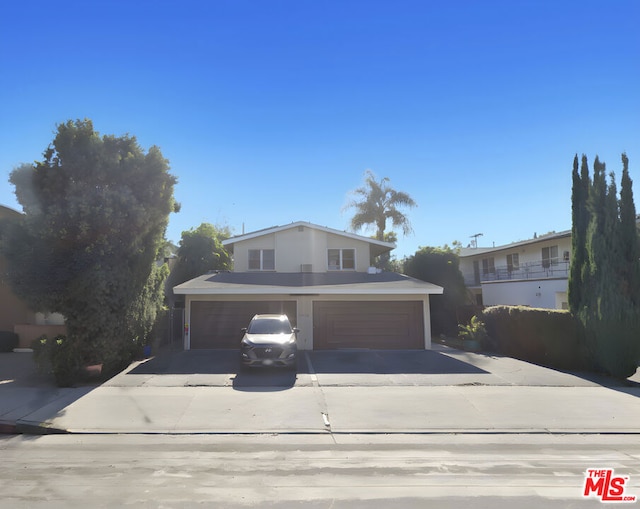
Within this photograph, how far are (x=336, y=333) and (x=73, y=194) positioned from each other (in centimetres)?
1097

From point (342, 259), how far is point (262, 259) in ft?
13.7

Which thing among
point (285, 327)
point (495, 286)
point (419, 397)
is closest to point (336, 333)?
point (285, 327)

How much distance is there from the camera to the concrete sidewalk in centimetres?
755

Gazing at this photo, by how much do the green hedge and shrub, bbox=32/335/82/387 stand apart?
14.9 m

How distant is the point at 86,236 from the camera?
1123cm

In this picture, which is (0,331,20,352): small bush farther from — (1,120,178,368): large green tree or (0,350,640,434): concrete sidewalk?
(0,350,640,434): concrete sidewalk

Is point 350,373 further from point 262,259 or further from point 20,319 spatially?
point 20,319

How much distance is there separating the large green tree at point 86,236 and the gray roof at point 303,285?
441 cm

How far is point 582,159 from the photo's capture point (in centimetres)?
1381

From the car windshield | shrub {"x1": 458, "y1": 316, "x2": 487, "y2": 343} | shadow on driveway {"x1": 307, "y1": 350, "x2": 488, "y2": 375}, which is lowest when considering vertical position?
shadow on driveway {"x1": 307, "y1": 350, "x2": 488, "y2": 375}

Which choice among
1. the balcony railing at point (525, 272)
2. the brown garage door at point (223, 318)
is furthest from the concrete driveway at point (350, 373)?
the balcony railing at point (525, 272)

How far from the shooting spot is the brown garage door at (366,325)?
1750 cm

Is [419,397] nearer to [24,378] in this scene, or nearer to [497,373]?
[497,373]

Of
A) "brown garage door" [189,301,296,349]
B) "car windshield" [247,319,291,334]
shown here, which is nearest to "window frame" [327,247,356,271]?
"brown garage door" [189,301,296,349]
